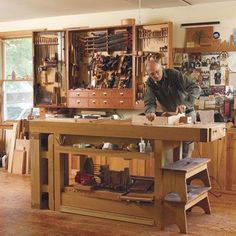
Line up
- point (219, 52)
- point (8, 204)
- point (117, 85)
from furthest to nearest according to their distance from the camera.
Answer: point (117, 85) < point (219, 52) < point (8, 204)

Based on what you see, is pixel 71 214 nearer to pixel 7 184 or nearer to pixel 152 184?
pixel 152 184

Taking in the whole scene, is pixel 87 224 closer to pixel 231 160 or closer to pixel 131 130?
pixel 131 130

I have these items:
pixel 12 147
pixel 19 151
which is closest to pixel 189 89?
pixel 19 151

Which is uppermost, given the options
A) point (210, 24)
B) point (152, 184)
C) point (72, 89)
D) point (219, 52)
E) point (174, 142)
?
point (210, 24)

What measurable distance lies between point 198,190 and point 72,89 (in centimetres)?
273

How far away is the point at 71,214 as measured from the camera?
13.8 feet

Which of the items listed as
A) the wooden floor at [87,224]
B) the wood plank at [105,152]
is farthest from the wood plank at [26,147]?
the wood plank at [105,152]

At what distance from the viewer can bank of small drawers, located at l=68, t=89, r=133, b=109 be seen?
577 centimetres

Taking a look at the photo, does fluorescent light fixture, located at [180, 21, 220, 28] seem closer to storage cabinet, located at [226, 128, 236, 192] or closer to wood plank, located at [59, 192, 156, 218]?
storage cabinet, located at [226, 128, 236, 192]

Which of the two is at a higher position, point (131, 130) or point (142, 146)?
point (131, 130)

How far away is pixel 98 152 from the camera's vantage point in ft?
13.0

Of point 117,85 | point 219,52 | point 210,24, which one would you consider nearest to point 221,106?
point 219,52

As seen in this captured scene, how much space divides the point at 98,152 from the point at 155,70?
100 cm

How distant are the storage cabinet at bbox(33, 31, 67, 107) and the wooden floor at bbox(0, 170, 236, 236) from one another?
2074 millimetres
